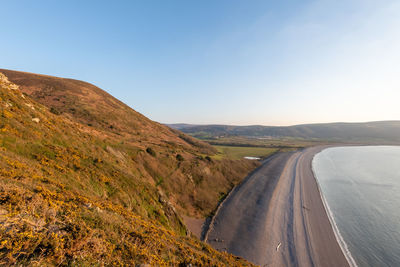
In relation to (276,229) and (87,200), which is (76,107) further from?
(276,229)

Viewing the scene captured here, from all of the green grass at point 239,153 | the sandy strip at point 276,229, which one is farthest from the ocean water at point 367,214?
the green grass at point 239,153

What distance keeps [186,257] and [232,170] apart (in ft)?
129

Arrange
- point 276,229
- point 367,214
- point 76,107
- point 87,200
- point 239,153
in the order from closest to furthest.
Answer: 1. point 87,200
2. point 276,229
3. point 367,214
4. point 76,107
5. point 239,153

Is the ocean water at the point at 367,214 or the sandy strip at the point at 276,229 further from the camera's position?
the ocean water at the point at 367,214

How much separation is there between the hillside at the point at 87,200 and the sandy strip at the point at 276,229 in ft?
16.1

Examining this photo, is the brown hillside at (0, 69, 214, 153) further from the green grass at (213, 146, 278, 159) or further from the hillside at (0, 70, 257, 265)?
the green grass at (213, 146, 278, 159)

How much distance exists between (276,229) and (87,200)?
2656cm

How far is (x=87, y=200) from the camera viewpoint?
10672mm

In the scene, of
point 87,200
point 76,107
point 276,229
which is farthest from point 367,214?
point 76,107

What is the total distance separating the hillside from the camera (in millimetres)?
5738

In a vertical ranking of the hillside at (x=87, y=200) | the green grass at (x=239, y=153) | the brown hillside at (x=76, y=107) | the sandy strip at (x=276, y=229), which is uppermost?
the brown hillside at (x=76, y=107)

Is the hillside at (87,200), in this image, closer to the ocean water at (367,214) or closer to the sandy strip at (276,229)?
the sandy strip at (276,229)

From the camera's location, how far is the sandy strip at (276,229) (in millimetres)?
20062

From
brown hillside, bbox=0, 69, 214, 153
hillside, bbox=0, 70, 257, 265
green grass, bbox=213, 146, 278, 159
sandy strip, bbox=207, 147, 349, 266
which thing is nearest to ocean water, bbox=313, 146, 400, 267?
sandy strip, bbox=207, 147, 349, 266
